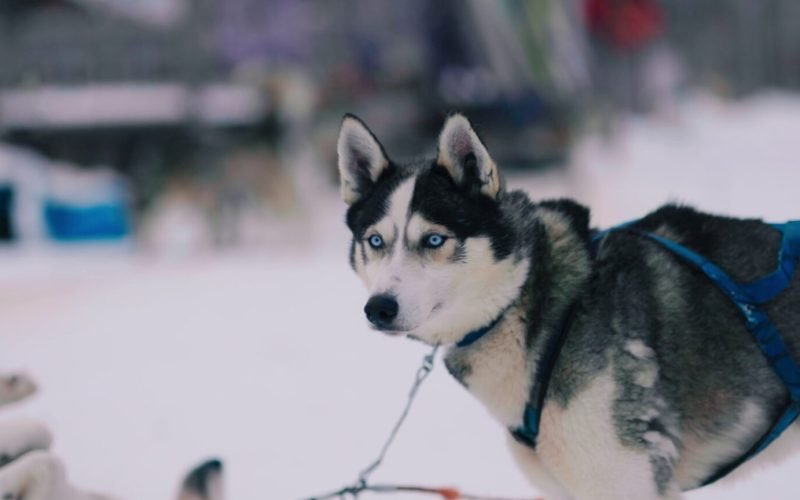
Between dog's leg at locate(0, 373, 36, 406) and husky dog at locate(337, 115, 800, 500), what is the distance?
1181 millimetres

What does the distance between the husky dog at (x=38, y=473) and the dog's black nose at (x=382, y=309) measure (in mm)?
709

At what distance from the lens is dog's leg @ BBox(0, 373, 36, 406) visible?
2240 millimetres

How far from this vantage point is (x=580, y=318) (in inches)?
57.9

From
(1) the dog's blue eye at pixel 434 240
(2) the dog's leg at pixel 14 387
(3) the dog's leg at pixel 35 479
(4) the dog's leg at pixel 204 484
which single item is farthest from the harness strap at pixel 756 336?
(2) the dog's leg at pixel 14 387

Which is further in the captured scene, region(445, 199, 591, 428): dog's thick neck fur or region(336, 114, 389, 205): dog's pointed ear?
region(336, 114, 389, 205): dog's pointed ear

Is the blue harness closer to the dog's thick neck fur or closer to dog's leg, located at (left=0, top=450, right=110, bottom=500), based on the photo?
the dog's thick neck fur

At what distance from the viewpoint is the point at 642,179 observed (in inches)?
410

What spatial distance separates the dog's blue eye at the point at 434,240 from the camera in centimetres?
155

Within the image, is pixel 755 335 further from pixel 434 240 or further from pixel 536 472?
pixel 434 240

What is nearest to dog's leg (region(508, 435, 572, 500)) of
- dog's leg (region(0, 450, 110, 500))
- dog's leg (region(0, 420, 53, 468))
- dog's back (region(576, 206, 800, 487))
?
dog's back (region(576, 206, 800, 487))

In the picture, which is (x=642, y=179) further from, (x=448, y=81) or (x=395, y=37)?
(x=395, y=37)

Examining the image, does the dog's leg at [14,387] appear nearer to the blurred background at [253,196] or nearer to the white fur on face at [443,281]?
the blurred background at [253,196]

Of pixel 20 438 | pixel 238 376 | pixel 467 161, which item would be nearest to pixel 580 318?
pixel 467 161

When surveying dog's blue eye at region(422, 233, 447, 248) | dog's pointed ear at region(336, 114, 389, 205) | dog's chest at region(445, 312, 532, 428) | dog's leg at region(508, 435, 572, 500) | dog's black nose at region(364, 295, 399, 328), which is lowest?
dog's leg at region(508, 435, 572, 500)
